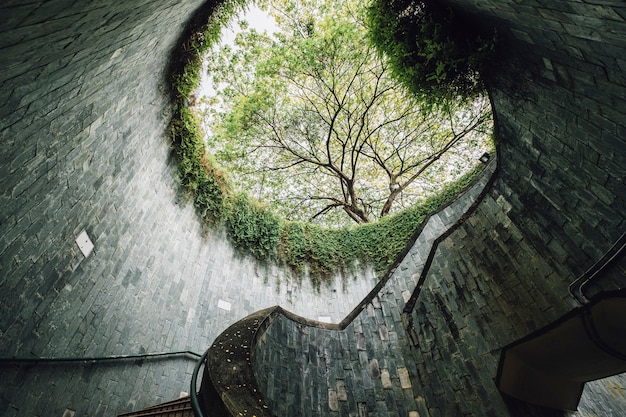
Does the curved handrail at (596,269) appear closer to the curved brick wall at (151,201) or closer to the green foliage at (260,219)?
the curved brick wall at (151,201)

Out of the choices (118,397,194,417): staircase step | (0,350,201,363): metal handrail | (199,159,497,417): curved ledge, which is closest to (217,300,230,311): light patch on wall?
(0,350,201,363): metal handrail

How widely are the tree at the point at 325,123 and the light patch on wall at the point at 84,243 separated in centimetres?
789

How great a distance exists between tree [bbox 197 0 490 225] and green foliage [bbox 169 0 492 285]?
10.3 ft

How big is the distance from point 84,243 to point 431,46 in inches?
249

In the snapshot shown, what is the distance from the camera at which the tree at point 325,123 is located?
10.8m

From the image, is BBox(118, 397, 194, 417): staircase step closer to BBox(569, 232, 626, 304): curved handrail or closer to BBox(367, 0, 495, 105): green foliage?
BBox(569, 232, 626, 304): curved handrail

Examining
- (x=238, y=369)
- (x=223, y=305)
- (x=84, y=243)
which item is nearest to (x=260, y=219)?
(x=223, y=305)

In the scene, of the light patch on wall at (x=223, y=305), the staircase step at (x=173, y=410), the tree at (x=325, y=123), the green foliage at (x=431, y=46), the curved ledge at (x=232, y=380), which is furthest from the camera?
the tree at (x=325, y=123)

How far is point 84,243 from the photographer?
4.57 m

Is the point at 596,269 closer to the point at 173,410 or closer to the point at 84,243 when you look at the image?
the point at 173,410

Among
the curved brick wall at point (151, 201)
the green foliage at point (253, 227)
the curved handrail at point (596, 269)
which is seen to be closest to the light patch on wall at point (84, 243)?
the curved brick wall at point (151, 201)

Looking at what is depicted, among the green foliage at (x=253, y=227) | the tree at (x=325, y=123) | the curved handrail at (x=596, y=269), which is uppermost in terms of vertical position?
the tree at (x=325, y=123)

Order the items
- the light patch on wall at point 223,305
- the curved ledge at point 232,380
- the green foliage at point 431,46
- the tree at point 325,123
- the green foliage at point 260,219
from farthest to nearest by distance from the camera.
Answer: the tree at point 325,123
the light patch on wall at point 223,305
the green foliage at point 260,219
the green foliage at point 431,46
the curved ledge at point 232,380

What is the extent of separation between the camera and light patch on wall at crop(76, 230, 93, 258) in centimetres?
447
